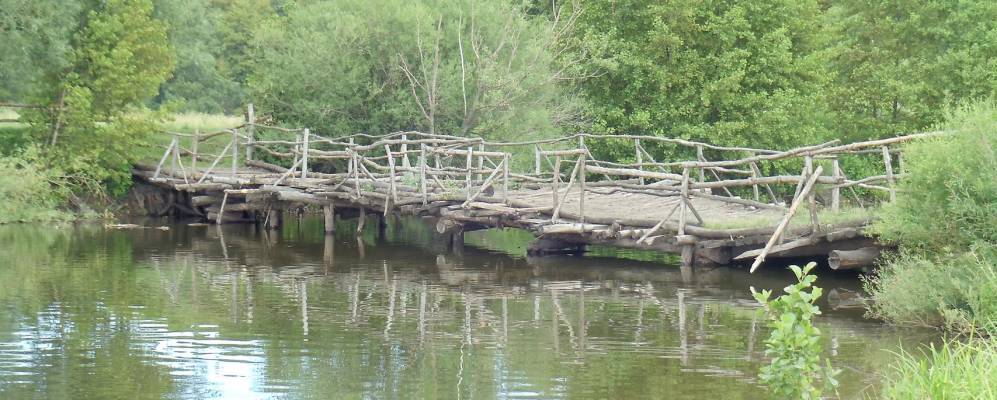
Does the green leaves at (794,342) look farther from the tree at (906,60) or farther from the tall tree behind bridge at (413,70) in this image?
the tree at (906,60)

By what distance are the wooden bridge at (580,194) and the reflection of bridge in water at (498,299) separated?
2.39ft

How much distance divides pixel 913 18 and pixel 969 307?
814 inches

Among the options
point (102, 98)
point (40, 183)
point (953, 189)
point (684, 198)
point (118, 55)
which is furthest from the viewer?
point (102, 98)

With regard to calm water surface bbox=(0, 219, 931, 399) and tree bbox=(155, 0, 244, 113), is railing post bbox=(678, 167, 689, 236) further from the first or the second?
tree bbox=(155, 0, 244, 113)

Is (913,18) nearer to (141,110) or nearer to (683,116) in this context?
(683,116)

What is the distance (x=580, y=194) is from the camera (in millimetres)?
22625

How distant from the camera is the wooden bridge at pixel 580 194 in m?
18.5

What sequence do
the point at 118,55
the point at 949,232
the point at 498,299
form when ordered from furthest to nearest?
the point at 118,55
the point at 498,299
the point at 949,232

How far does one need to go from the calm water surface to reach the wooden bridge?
0.80m

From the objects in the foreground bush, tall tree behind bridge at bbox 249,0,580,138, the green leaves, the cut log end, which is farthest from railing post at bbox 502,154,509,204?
the green leaves

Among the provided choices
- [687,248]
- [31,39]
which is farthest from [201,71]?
[687,248]

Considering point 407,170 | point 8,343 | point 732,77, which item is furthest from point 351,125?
point 8,343

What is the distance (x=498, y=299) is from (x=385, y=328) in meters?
3.19

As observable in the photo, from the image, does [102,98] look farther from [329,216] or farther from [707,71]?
[707,71]
